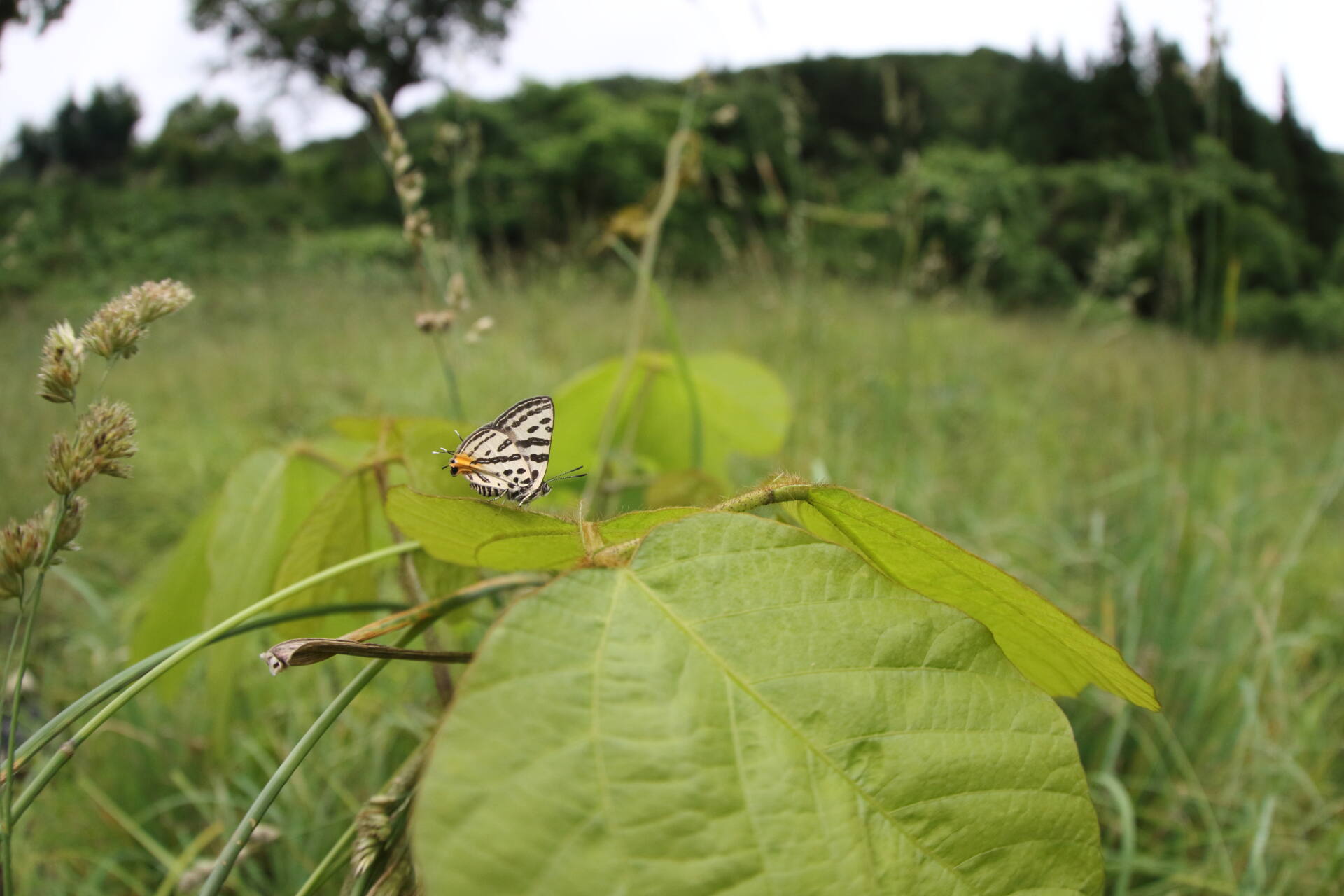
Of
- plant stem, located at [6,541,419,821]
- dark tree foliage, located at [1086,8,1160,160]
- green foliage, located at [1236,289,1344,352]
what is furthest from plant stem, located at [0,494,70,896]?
dark tree foliage, located at [1086,8,1160,160]

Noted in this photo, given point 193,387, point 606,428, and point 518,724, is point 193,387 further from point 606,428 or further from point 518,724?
point 518,724

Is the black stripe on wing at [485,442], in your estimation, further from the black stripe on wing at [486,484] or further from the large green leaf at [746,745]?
the large green leaf at [746,745]

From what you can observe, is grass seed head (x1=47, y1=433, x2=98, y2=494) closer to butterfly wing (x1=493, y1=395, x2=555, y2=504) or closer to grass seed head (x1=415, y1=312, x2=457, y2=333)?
butterfly wing (x1=493, y1=395, x2=555, y2=504)

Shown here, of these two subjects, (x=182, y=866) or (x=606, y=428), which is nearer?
(x=606, y=428)

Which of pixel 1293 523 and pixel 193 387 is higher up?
pixel 193 387

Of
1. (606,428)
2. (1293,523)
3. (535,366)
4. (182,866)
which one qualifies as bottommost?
(1293,523)

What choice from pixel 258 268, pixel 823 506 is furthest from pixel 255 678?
pixel 258 268

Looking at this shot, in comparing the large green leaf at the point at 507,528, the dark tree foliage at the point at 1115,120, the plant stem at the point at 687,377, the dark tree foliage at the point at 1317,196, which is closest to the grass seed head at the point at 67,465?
the large green leaf at the point at 507,528

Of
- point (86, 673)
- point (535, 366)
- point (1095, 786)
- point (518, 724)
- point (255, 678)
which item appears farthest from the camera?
point (535, 366)

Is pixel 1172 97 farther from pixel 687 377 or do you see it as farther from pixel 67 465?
pixel 67 465
